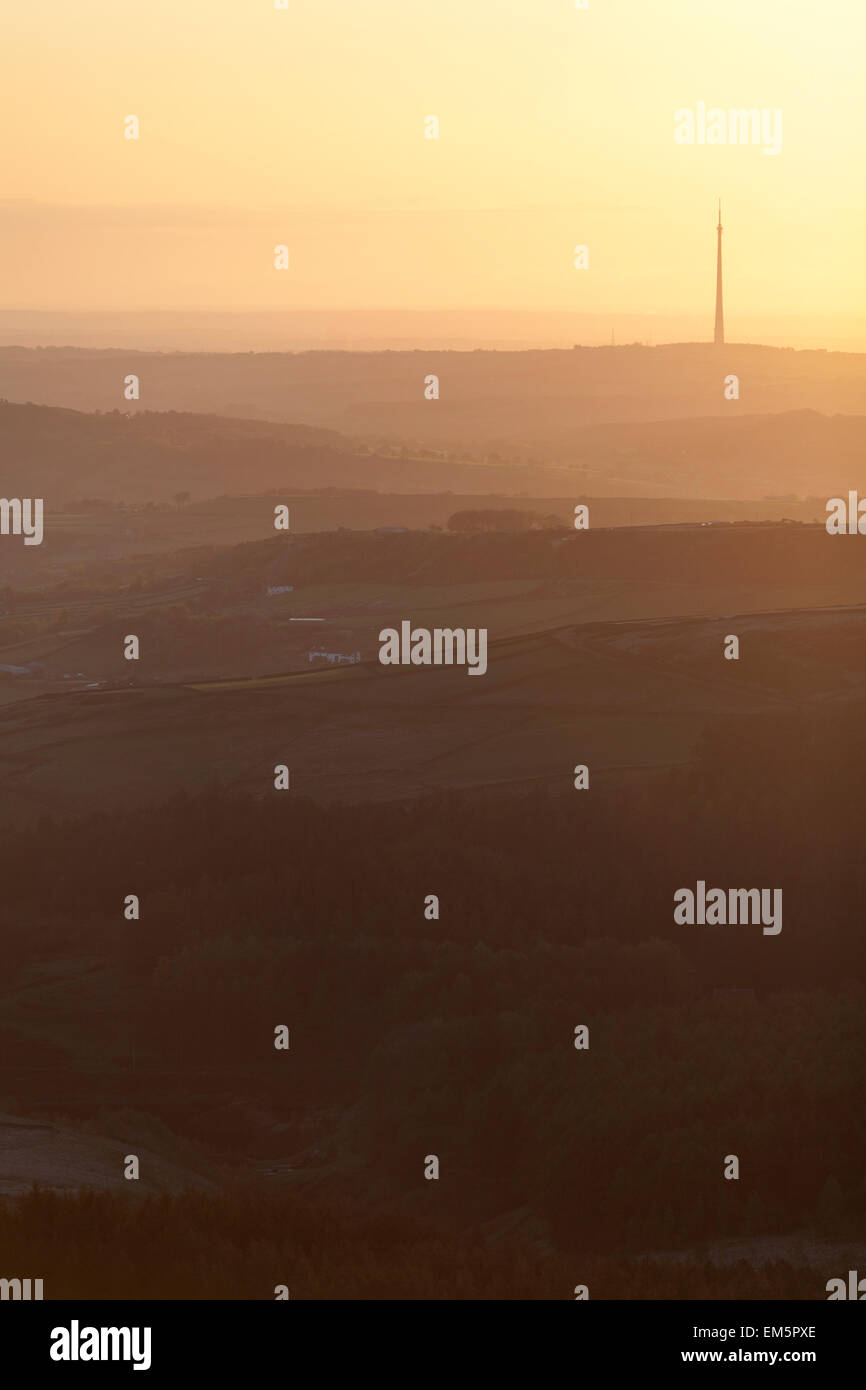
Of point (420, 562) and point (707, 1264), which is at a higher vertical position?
point (420, 562)

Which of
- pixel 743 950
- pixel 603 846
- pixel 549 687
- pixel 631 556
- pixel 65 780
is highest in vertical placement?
pixel 631 556

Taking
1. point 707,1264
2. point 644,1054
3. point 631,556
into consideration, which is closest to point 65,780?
point 644,1054

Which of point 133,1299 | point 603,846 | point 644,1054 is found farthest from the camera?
point 603,846

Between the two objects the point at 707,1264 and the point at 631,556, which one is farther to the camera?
the point at 631,556

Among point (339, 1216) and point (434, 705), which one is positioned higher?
point (434, 705)

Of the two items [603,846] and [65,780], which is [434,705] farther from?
[603,846]

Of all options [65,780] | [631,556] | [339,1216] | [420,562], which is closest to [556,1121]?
[339,1216]

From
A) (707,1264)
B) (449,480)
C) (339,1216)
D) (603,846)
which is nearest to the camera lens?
(707,1264)

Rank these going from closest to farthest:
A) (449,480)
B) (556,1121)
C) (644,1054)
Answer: (556,1121) < (644,1054) < (449,480)

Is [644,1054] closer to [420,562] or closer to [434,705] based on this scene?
[434,705]
